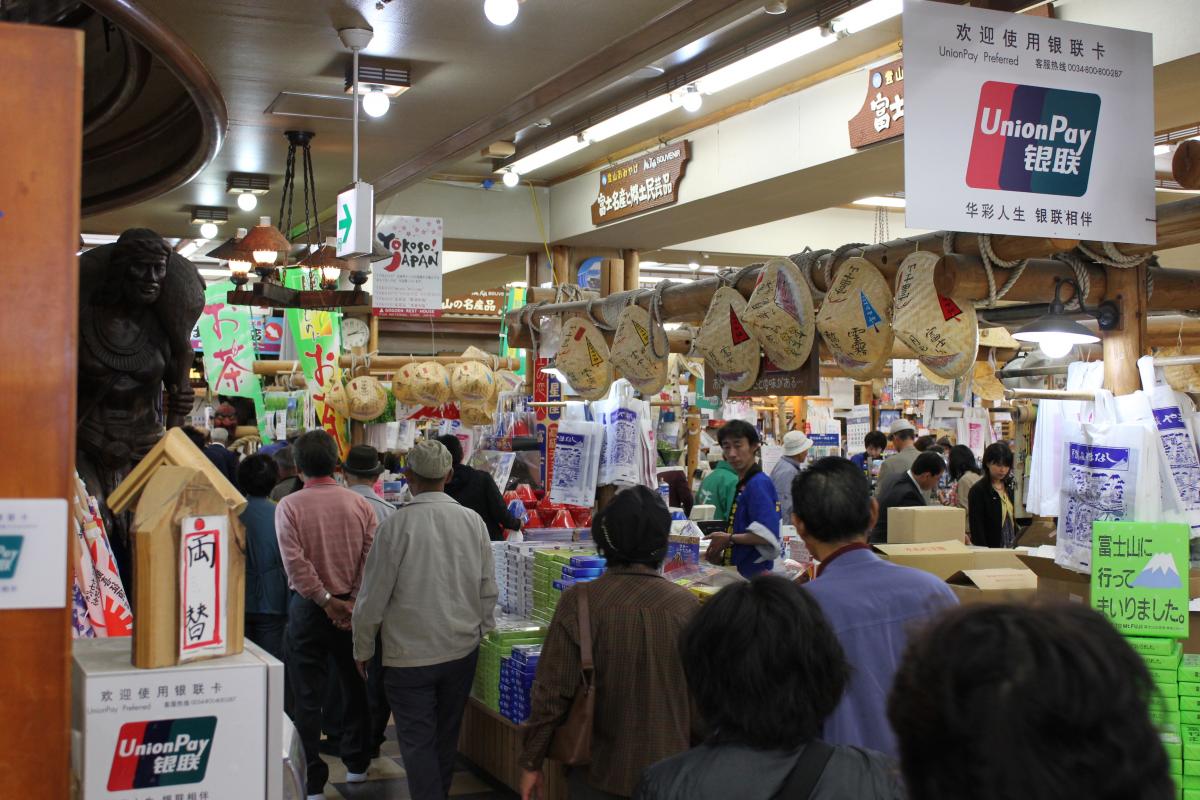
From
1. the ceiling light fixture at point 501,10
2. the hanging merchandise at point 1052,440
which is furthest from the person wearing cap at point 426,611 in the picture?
the hanging merchandise at point 1052,440

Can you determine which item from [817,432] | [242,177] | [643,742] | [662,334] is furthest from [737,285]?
[817,432]

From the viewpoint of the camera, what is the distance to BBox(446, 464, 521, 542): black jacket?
7.42 metres

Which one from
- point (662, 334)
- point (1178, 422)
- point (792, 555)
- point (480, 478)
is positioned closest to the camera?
point (1178, 422)

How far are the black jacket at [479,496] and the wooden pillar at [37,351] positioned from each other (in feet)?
19.3

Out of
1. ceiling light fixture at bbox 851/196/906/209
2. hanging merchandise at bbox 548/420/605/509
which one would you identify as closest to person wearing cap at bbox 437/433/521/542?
hanging merchandise at bbox 548/420/605/509

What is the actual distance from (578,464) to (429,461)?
1453 mm

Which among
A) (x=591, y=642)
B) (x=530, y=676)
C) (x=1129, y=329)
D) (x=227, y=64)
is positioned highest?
(x=227, y=64)

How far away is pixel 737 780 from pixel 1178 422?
8.39 feet

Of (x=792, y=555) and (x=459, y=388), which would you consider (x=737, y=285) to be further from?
(x=459, y=388)

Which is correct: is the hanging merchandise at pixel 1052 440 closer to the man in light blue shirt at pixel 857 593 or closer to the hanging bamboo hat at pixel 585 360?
the man in light blue shirt at pixel 857 593

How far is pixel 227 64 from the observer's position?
6.74 meters

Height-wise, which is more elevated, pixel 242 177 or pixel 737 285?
pixel 242 177

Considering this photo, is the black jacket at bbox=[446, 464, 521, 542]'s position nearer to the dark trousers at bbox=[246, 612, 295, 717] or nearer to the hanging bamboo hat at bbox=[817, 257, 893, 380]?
the dark trousers at bbox=[246, 612, 295, 717]

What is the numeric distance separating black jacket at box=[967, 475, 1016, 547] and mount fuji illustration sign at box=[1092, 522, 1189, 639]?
5836 mm
